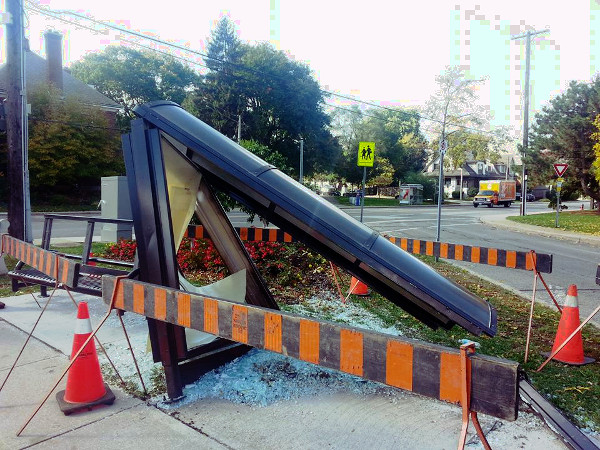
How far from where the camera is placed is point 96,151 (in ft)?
102

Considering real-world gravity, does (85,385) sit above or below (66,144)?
below

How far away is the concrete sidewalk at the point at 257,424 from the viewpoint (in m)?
2.88

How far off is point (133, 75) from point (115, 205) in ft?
124

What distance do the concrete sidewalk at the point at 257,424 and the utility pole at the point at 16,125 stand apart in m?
6.14

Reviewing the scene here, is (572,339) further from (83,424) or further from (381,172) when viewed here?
(381,172)

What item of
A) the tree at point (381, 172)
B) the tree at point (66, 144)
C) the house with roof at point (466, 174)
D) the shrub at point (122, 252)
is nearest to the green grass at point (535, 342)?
the shrub at point (122, 252)

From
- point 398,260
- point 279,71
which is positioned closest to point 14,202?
A: point 398,260

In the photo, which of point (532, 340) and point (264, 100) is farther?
point (264, 100)

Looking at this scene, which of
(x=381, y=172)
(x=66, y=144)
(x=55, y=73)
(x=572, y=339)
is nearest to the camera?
(x=572, y=339)

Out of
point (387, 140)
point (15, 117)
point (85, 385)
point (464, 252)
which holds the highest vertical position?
point (387, 140)

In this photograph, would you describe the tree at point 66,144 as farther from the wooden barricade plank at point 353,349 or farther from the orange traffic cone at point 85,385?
the wooden barricade plank at point 353,349

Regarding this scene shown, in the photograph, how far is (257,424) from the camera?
10.2 feet

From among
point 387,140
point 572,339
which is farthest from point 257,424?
point 387,140

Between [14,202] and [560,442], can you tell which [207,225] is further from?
[14,202]
